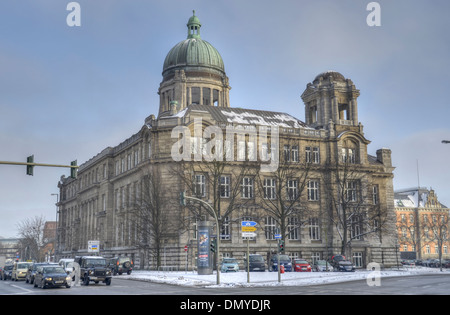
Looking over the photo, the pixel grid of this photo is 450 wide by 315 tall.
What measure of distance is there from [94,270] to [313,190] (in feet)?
140

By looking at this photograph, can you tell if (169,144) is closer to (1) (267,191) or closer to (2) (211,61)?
(1) (267,191)

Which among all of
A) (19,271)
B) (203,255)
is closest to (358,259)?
(203,255)

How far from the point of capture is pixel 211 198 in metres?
65.9

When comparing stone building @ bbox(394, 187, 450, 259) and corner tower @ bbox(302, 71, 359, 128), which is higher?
corner tower @ bbox(302, 71, 359, 128)

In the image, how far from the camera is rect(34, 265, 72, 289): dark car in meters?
33.4

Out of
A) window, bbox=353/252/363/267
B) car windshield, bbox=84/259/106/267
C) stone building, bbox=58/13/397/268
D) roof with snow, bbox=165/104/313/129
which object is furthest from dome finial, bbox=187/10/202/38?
car windshield, bbox=84/259/106/267

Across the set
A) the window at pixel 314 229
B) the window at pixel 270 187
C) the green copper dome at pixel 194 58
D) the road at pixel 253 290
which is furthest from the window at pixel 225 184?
the road at pixel 253 290

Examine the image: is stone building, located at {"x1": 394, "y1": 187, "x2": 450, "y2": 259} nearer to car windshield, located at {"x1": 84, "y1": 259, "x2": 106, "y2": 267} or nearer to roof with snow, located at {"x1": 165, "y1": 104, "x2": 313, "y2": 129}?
roof with snow, located at {"x1": 165, "y1": 104, "x2": 313, "y2": 129}

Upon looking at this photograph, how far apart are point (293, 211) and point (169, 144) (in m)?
17.7

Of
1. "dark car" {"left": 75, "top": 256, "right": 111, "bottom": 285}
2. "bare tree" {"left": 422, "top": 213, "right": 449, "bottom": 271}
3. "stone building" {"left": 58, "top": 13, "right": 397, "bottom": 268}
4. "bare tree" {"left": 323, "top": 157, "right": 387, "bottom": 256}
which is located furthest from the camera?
"bare tree" {"left": 422, "top": 213, "right": 449, "bottom": 271}

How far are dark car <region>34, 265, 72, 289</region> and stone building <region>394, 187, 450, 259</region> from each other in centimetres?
9957

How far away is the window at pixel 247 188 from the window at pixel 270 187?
1.90m
